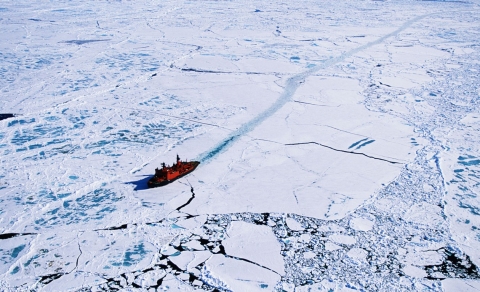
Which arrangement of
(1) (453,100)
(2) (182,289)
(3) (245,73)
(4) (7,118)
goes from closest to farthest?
(2) (182,289), (4) (7,118), (1) (453,100), (3) (245,73)

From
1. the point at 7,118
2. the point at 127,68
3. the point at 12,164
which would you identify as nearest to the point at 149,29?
the point at 127,68

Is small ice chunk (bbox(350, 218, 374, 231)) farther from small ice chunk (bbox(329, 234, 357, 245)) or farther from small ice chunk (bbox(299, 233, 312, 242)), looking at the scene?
small ice chunk (bbox(299, 233, 312, 242))

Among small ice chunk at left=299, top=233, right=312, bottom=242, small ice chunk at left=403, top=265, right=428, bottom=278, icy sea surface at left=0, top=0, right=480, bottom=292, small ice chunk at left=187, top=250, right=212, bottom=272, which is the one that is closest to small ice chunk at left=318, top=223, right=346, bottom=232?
icy sea surface at left=0, top=0, right=480, bottom=292

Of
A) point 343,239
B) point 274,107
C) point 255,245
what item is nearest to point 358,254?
point 343,239

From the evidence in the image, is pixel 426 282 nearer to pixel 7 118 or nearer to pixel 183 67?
pixel 7 118

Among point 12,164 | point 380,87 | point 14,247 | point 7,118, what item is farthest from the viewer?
point 380,87

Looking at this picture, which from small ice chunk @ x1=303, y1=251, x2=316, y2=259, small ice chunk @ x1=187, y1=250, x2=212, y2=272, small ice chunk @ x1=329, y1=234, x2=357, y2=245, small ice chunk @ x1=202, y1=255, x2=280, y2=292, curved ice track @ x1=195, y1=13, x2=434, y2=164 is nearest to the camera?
small ice chunk @ x1=202, y1=255, x2=280, y2=292

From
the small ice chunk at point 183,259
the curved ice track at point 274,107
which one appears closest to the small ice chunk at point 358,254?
the small ice chunk at point 183,259
